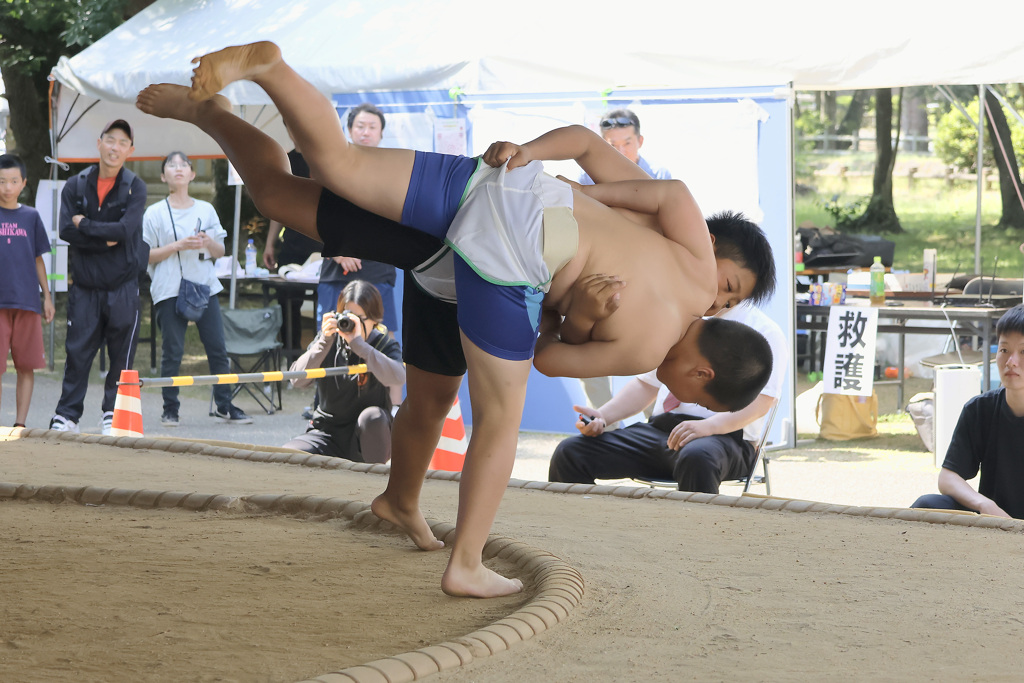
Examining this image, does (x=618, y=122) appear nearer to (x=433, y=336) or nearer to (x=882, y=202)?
(x=433, y=336)

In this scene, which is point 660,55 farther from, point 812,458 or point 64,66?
point 64,66

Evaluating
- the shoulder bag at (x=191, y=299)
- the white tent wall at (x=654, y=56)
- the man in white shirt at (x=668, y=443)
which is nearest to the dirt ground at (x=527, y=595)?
the man in white shirt at (x=668, y=443)

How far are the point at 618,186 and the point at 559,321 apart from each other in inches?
12.3

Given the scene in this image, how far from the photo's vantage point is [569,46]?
4.81 meters

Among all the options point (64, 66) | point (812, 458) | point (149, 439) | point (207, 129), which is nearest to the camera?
point (207, 129)

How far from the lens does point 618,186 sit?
2.01m

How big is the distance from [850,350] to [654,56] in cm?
160

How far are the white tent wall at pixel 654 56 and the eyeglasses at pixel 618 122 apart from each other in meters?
0.43

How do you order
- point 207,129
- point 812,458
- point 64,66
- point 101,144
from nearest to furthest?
1. point 207,129
2. point 101,144
3. point 812,458
4. point 64,66

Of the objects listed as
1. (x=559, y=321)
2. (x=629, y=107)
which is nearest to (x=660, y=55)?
(x=629, y=107)

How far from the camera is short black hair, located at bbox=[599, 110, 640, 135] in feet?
14.2

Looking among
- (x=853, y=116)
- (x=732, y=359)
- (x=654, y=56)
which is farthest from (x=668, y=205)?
(x=853, y=116)

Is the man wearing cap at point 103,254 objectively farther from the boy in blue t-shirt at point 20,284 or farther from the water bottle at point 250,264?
the water bottle at point 250,264

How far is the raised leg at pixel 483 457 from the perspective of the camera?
1897 mm
